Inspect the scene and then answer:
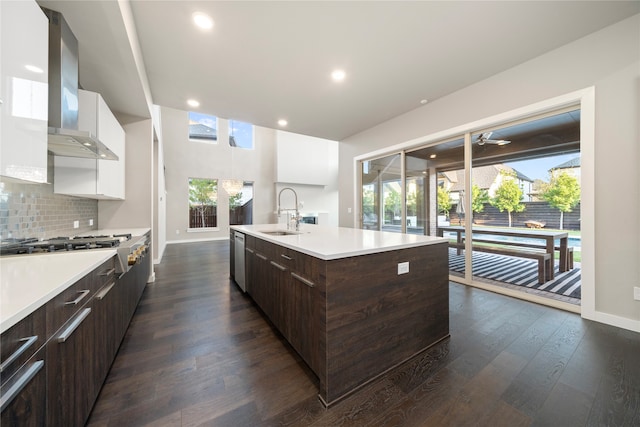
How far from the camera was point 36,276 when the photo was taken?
1.04m

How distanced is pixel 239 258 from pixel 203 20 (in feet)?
8.35

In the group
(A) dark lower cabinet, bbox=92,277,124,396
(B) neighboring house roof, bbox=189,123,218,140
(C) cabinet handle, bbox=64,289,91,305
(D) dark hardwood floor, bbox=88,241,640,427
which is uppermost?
(B) neighboring house roof, bbox=189,123,218,140

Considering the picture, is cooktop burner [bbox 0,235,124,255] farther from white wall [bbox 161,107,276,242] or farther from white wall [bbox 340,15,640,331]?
white wall [bbox 161,107,276,242]

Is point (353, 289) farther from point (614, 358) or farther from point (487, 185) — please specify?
point (487, 185)

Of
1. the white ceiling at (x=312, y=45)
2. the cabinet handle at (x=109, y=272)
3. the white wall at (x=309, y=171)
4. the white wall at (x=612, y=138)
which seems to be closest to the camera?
the cabinet handle at (x=109, y=272)

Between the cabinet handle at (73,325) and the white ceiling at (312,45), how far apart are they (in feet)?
6.54

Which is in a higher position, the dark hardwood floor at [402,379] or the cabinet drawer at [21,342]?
the cabinet drawer at [21,342]

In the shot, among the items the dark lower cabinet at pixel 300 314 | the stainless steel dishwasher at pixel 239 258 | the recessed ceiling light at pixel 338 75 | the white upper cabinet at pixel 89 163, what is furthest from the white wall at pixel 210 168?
the dark lower cabinet at pixel 300 314

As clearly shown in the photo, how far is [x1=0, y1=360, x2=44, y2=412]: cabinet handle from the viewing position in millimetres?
633

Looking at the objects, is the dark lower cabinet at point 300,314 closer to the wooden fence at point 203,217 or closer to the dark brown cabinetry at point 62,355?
the dark brown cabinetry at point 62,355

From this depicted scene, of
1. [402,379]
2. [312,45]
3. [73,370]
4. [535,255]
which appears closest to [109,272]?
[73,370]

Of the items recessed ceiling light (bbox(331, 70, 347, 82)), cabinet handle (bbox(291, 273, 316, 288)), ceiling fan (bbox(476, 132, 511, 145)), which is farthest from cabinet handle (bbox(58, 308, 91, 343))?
ceiling fan (bbox(476, 132, 511, 145))

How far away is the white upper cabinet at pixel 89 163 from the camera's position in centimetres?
197

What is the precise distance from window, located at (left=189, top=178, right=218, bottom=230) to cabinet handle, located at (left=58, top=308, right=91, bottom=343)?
7.08 metres
